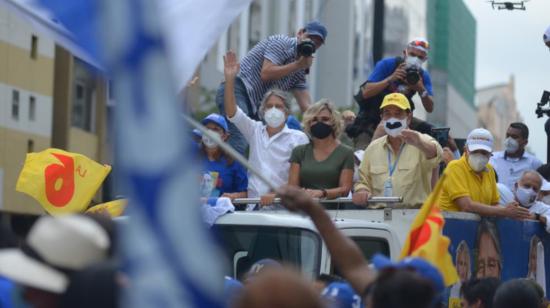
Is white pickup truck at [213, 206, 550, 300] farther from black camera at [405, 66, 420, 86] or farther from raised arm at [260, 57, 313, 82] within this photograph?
raised arm at [260, 57, 313, 82]

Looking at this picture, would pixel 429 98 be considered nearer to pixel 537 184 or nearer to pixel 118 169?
pixel 537 184

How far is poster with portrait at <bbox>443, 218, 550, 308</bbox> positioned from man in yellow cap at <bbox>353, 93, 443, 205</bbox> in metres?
0.37

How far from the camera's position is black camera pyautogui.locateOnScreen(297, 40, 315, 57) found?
39.7 ft

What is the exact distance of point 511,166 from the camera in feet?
43.1

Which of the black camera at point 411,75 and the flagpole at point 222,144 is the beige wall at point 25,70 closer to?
the black camera at point 411,75

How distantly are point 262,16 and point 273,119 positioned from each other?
4336cm

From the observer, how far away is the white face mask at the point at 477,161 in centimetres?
1088

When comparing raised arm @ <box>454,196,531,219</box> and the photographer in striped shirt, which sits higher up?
the photographer in striped shirt

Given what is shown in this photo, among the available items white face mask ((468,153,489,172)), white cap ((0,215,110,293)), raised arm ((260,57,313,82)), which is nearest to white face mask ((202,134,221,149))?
raised arm ((260,57,313,82))

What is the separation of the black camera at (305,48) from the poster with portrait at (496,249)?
86.3 inches

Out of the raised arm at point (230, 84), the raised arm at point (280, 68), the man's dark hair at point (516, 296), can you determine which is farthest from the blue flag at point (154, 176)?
the raised arm at point (280, 68)

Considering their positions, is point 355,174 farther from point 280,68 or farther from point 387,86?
point 387,86

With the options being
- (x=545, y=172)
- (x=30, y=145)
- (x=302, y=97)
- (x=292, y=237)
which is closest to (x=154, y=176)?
(x=292, y=237)

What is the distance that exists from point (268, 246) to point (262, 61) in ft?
11.4
